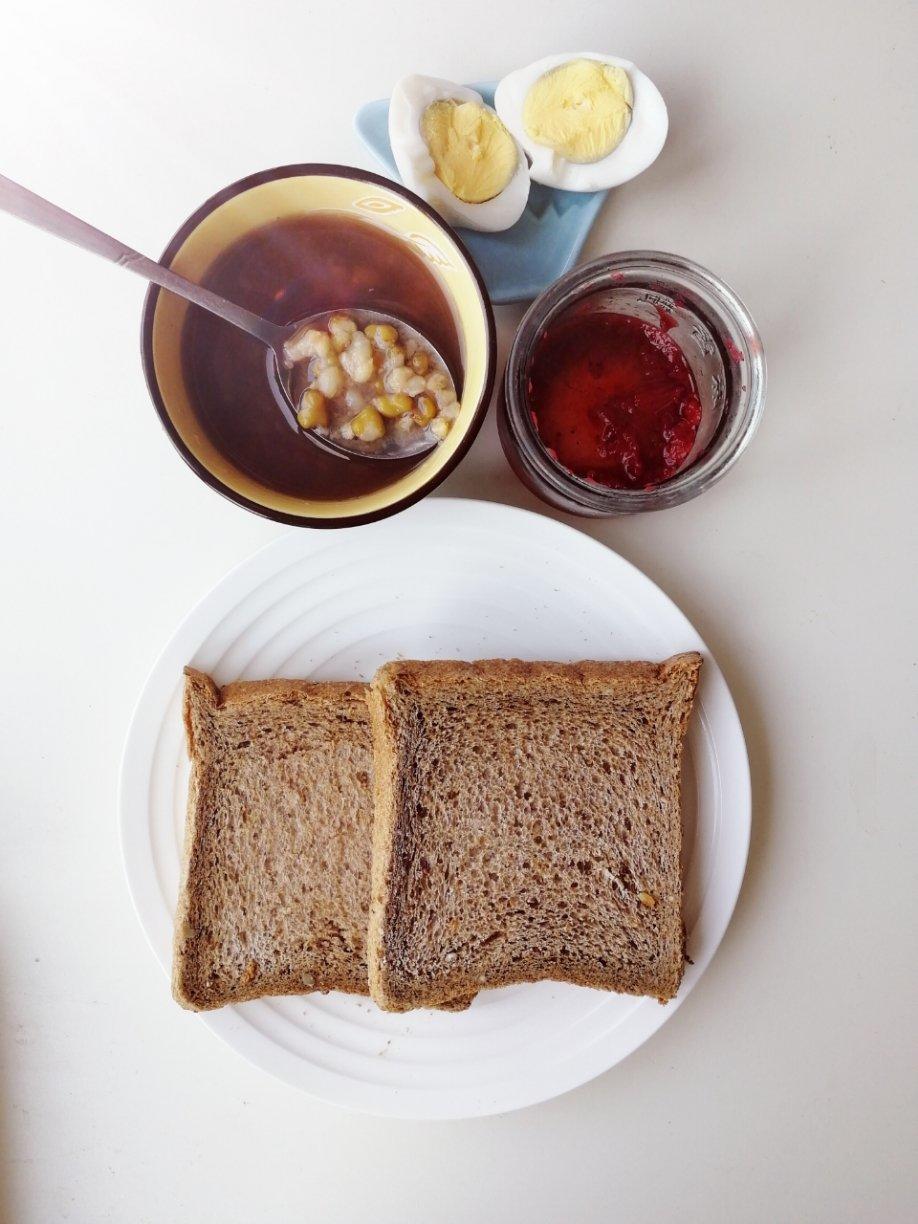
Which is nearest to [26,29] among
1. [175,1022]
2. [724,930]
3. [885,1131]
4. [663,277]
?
[663,277]

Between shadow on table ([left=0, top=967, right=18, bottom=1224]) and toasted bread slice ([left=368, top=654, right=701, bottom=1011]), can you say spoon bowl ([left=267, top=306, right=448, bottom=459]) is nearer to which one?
toasted bread slice ([left=368, top=654, right=701, bottom=1011])

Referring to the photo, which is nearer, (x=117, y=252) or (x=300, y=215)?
(x=117, y=252)

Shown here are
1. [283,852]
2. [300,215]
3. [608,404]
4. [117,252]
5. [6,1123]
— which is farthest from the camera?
[6,1123]

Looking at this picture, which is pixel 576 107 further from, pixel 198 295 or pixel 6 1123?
pixel 6 1123

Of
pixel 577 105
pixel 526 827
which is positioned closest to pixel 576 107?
pixel 577 105

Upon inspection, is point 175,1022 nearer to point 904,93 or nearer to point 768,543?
point 768,543

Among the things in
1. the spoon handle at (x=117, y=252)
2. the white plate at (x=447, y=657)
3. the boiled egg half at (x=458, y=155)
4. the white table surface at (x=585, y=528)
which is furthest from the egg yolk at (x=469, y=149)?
the white plate at (x=447, y=657)

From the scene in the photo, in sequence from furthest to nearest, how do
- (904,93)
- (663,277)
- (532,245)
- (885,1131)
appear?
1. (885,1131)
2. (904,93)
3. (532,245)
4. (663,277)
